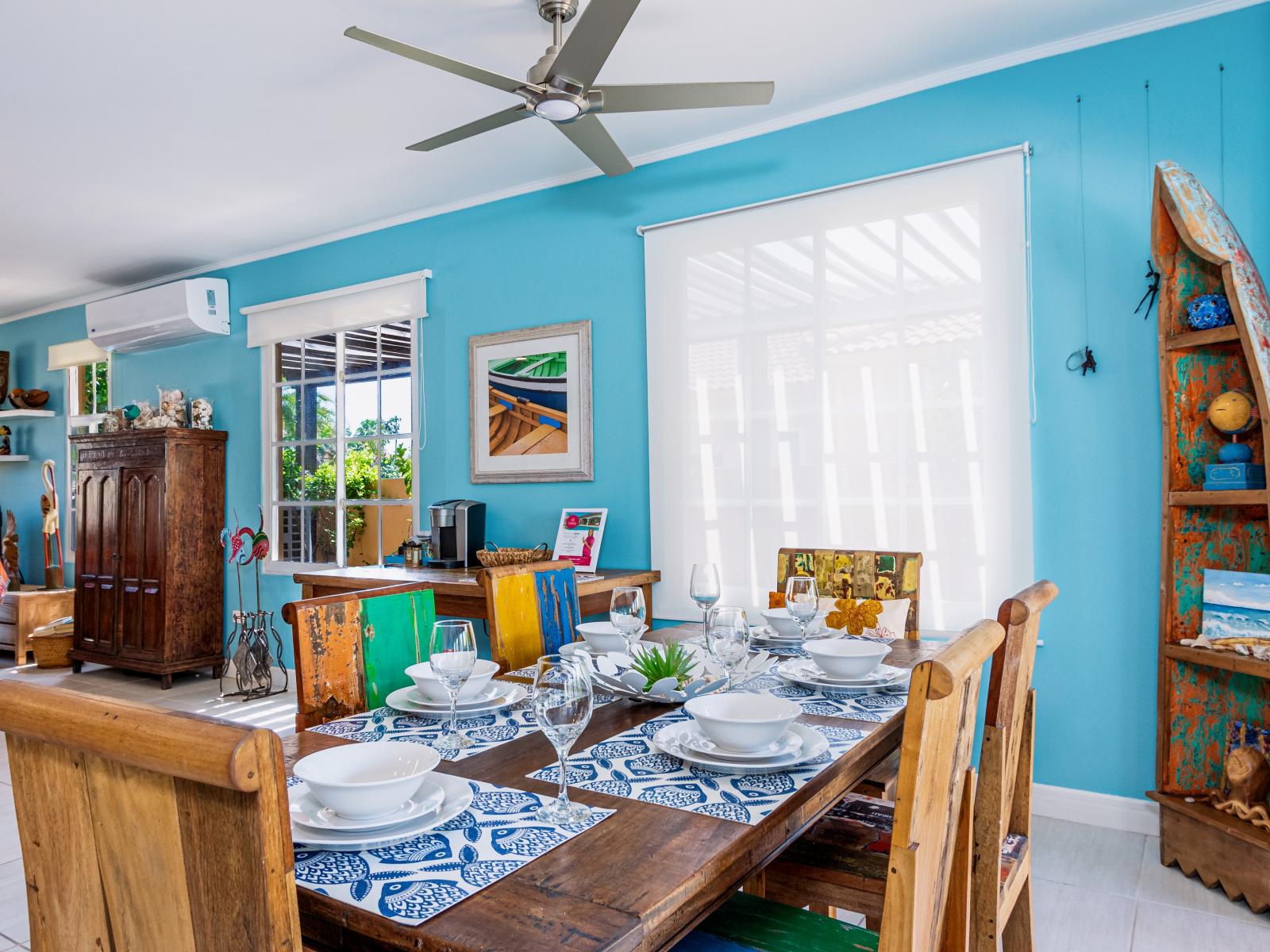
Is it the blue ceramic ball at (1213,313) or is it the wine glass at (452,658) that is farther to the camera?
the blue ceramic ball at (1213,313)

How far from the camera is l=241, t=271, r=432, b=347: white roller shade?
444cm

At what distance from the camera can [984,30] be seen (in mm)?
2682

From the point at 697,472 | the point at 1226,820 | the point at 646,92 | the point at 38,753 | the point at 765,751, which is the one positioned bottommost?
the point at 1226,820

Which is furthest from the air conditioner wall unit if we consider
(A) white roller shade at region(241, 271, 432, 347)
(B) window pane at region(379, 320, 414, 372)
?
(B) window pane at region(379, 320, 414, 372)

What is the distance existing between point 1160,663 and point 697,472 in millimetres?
1736

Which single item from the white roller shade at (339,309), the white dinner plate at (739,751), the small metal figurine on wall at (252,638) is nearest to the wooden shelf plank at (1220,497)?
the white dinner plate at (739,751)

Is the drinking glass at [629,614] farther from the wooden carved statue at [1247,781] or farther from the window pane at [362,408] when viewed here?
the window pane at [362,408]

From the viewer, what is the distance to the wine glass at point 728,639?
58.2 inches

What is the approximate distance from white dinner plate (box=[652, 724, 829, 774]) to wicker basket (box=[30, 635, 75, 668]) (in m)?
5.45

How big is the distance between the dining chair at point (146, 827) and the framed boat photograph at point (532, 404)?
3082 millimetres

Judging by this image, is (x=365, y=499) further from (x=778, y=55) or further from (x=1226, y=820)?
(x=1226, y=820)

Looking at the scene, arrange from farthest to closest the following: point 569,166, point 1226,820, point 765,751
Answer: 1. point 569,166
2. point 1226,820
3. point 765,751

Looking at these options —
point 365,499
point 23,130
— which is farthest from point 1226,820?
point 23,130

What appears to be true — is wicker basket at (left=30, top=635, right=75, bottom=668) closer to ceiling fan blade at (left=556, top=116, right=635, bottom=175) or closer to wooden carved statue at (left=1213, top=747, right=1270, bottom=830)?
ceiling fan blade at (left=556, top=116, right=635, bottom=175)
